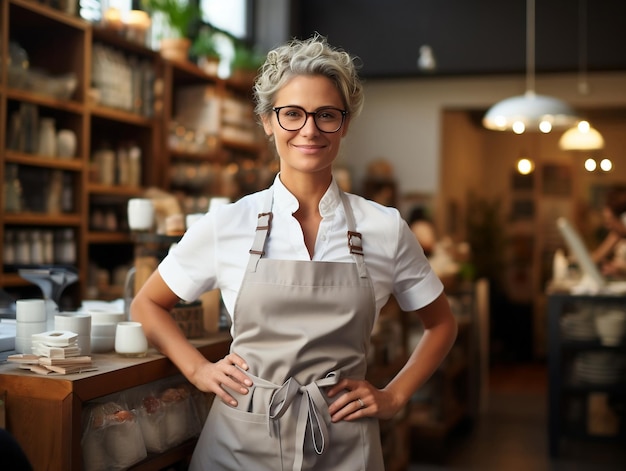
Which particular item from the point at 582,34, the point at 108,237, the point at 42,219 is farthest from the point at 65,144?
the point at 582,34

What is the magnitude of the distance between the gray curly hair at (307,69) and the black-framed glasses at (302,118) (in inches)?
1.9

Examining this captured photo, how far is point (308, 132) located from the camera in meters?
1.81

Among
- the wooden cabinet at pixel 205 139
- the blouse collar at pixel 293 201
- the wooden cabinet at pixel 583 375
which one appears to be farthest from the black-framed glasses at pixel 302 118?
the wooden cabinet at pixel 583 375

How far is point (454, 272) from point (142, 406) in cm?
410

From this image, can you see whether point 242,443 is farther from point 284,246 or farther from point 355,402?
point 284,246

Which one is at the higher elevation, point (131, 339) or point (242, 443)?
point (131, 339)

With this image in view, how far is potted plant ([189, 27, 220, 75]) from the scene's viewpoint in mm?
6051

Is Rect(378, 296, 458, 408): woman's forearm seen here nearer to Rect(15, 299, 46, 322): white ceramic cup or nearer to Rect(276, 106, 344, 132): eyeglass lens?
Rect(276, 106, 344, 132): eyeglass lens

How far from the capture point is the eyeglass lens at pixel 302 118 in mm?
1826

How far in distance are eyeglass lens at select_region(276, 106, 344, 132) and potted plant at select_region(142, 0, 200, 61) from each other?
3898 millimetres

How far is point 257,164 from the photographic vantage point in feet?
22.0

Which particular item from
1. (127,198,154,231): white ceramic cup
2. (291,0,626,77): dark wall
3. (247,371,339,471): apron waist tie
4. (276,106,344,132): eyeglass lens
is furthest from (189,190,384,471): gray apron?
(291,0,626,77): dark wall

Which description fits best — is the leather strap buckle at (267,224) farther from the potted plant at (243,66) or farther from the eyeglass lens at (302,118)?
the potted plant at (243,66)

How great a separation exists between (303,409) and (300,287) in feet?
0.88
